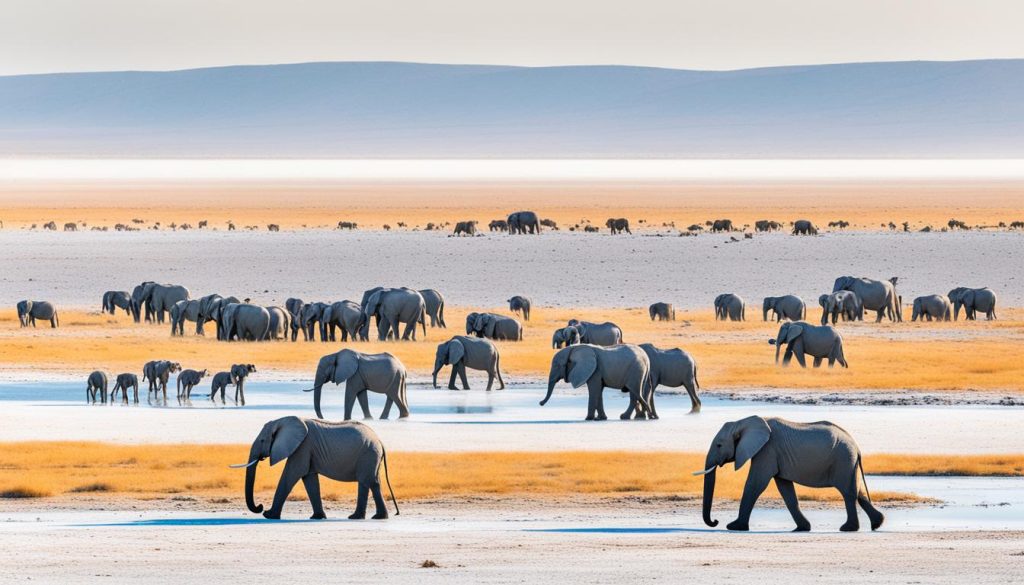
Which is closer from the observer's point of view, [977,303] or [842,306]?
[842,306]

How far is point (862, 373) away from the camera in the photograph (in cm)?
3359

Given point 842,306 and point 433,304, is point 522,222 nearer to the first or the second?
point 842,306

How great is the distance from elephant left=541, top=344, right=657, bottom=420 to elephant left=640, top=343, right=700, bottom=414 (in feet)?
2.07

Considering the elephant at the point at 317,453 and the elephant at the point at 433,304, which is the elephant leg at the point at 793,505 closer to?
the elephant at the point at 317,453

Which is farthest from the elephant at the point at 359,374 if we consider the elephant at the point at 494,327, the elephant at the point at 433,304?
the elephant at the point at 433,304

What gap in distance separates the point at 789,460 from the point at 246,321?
24150 mm

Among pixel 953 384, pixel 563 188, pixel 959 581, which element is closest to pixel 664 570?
pixel 959 581

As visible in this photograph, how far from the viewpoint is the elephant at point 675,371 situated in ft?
91.5

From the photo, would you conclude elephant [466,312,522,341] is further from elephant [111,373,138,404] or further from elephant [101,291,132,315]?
elephant [101,291,132,315]

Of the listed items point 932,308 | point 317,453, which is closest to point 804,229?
point 932,308

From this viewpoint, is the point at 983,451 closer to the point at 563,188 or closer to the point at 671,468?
the point at 671,468

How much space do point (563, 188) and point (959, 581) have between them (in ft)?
539

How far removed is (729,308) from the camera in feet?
153

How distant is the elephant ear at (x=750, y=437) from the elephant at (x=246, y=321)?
2380 centimetres
